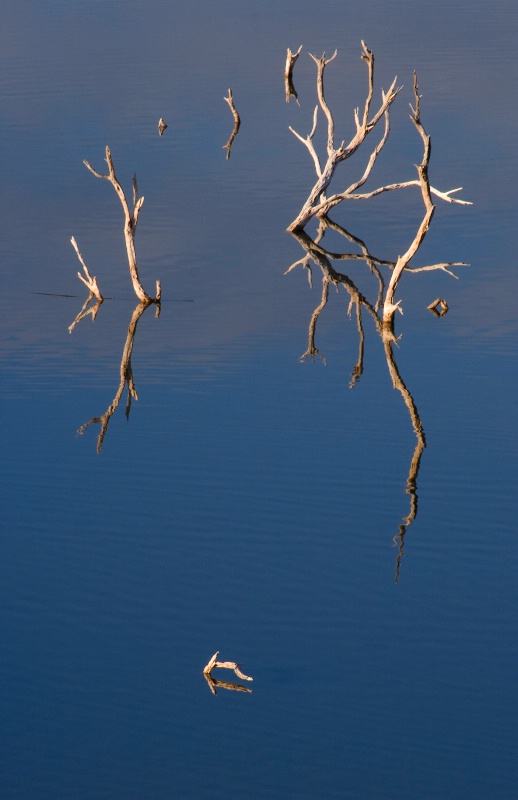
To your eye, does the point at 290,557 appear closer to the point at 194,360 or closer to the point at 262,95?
the point at 194,360

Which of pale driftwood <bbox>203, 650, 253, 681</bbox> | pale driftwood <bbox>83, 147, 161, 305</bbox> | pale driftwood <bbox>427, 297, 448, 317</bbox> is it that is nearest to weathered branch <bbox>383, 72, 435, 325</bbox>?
pale driftwood <bbox>427, 297, 448, 317</bbox>

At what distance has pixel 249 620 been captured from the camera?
37.5 feet

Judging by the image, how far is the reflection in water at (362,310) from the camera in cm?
1403

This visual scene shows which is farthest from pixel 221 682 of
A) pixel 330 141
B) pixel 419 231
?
pixel 330 141

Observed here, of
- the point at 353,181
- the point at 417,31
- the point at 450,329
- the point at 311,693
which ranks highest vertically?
the point at 417,31

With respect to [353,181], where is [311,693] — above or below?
below

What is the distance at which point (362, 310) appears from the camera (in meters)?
19.8

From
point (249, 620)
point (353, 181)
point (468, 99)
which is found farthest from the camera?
point (468, 99)

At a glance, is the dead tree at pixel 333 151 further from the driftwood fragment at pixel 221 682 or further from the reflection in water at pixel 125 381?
the driftwood fragment at pixel 221 682

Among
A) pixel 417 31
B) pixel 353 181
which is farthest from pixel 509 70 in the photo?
pixel 353 181

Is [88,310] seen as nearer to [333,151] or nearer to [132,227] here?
[132,227]

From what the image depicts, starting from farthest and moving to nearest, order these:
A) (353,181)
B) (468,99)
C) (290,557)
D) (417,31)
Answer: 1. (417,31)
2. (468,99)
3. (353,181)
4. (290,557)

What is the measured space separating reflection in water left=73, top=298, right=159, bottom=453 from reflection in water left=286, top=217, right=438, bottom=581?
7.58 ft

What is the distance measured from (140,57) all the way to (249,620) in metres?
30.3
